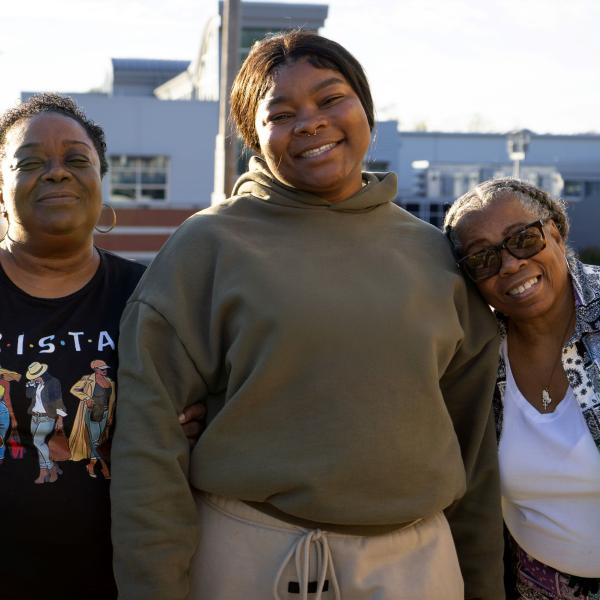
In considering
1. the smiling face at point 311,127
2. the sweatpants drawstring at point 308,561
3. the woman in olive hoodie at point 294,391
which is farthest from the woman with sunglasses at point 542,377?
the sweatpants drawstring at point 308,561

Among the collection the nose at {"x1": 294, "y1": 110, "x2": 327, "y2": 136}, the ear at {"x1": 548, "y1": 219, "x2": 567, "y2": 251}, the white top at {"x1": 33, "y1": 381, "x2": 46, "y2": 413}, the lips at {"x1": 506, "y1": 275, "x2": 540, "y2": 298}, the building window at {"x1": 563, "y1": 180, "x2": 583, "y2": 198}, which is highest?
the nose at {"x1": 294, "y1": 110, "x2": 327, "y2": 136}

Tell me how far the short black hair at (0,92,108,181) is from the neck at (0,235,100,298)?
31 centimetres

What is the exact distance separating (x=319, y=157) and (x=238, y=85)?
41 centimetres

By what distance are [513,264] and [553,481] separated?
2.18ft

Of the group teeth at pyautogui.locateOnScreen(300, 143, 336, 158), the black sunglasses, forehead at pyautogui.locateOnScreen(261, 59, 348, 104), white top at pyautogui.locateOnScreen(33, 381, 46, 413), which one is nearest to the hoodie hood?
teeth at pyautogui.locateOnScreen(300, 143, 336, 158)

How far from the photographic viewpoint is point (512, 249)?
2.93 m

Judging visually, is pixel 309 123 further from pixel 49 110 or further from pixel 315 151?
pixel 49 110

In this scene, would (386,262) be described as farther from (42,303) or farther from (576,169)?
(576,169)

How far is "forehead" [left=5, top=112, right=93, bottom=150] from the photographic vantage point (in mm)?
2953

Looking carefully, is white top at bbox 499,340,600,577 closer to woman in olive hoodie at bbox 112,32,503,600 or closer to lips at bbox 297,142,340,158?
woman in olive hoodie at bbox 112,32,503,600

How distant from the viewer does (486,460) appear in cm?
300

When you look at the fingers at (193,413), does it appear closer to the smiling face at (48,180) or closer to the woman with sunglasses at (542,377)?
the smiling face at (48,180)

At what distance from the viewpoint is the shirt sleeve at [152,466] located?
8.47 ft

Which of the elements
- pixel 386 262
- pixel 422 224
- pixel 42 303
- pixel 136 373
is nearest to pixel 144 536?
pixel 136 373
